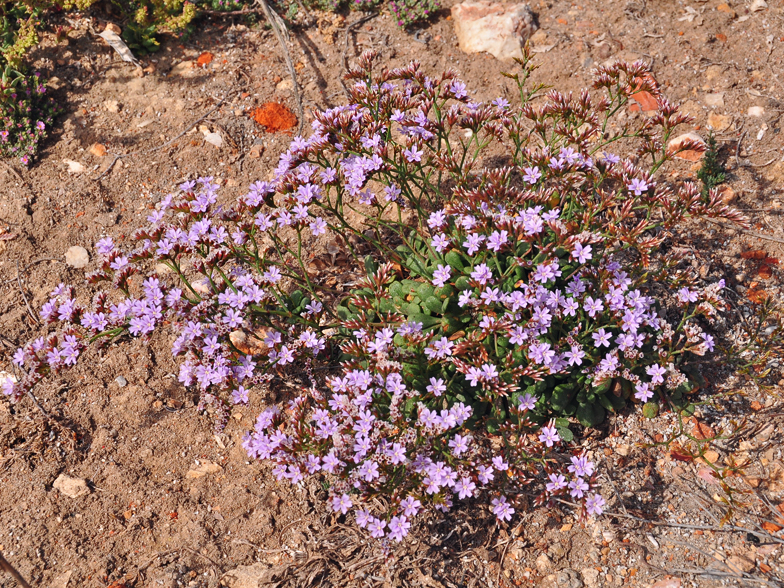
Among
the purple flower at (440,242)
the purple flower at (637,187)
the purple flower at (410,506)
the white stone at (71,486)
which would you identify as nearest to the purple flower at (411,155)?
the purple flower at (440,242)

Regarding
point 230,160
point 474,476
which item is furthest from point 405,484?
point 230,160

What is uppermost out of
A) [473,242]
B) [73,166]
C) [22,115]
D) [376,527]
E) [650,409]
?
[22,115]

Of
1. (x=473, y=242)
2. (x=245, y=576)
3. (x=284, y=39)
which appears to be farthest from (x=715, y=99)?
(x=245, y=576)

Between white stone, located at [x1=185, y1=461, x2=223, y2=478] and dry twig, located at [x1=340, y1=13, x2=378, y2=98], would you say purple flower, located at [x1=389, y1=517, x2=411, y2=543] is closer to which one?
white stone, located at [x1=185, y1=461, x2=223, y2=478]

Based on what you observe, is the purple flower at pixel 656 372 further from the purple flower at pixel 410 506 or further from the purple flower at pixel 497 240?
the purple flower at pixel 410 506

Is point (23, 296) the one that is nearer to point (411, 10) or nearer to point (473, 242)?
point (473, 242)

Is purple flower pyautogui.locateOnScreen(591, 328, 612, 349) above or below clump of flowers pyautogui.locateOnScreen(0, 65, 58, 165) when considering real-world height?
below

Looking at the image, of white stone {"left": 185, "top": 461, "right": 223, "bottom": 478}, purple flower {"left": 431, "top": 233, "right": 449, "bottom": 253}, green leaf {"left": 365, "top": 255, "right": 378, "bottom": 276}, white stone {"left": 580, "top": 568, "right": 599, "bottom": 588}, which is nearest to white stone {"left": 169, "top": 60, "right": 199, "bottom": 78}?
green leaf {"left": 365, "top": 255, "right": 378, "bottom": 276}
